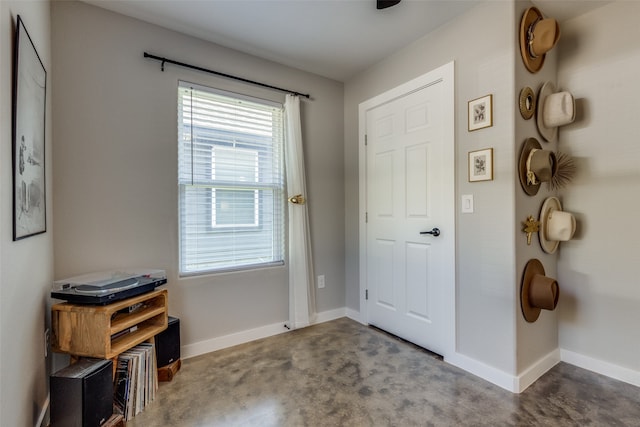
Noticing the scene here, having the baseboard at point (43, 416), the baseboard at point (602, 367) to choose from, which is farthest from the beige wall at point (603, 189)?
the baseboard at point (43, 416)

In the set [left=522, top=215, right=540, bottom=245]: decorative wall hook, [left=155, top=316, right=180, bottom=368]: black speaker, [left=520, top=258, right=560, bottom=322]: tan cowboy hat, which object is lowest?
[left=155, top=316, right=180, bottom=368]: black speaker

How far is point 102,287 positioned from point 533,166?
8.43ft

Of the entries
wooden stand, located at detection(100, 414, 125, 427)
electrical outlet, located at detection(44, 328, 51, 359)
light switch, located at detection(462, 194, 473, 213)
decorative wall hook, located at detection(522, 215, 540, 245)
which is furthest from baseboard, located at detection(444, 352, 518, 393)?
electrical outlet, located at detection(44, 328, 51, 359)

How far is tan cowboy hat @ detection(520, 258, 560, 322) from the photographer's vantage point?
179 centimetres

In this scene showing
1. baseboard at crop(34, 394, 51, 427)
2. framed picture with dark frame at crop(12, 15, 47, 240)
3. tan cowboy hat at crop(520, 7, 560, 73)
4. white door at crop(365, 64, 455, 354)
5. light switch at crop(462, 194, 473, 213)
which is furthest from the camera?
white door at crop(365, 64, 455, 354)

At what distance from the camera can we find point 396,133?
2.57 metres

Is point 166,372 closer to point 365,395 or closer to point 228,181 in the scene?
point 365,395

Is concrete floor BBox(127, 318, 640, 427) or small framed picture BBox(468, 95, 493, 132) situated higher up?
small framed picture BBox(468, 95, 493, 132)

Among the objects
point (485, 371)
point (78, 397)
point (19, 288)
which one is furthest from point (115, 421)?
point (485, 371)

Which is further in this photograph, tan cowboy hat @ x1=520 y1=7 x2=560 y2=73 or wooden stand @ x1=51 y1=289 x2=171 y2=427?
tan cowboy hat @ x1=520 y1=7 x2=560 y2=73

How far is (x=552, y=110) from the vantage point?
1.94 m

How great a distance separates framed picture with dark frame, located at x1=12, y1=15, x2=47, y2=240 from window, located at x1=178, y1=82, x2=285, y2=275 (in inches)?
32.1

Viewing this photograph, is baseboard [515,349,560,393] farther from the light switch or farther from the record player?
the record player

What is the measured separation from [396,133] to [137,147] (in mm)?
2019
